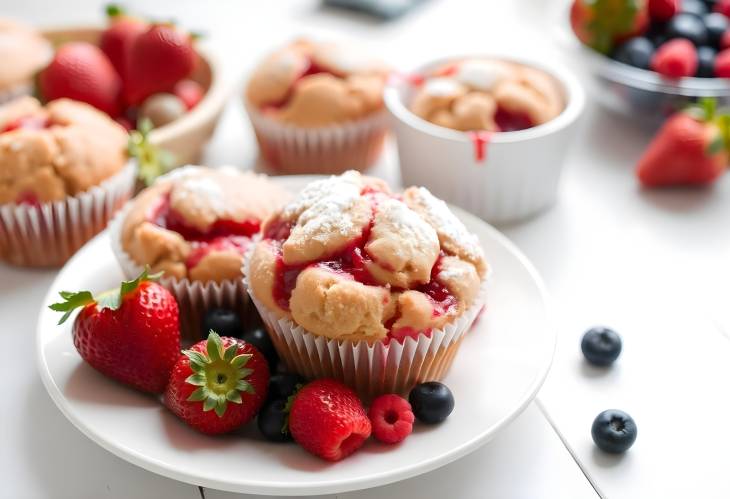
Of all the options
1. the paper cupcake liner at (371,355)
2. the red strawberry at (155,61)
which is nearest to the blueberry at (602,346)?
the paper cupcake liner at (371,355)

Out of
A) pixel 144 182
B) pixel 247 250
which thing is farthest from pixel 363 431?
pixel 144 182

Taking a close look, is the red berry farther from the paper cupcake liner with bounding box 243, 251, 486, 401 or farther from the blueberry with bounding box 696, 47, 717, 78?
the blueberry with bounding box 696, 47, 717, 78

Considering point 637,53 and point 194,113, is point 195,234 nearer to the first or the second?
point 194,113

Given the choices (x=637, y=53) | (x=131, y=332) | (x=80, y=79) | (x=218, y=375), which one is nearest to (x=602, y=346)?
(x=218, y=375)

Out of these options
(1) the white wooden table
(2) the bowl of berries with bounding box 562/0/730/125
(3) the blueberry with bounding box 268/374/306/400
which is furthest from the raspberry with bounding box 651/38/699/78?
(3) the blueberry with bounding box 268/374/306/400

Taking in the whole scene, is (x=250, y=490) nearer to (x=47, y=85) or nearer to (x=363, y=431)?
(x=363, y=431)

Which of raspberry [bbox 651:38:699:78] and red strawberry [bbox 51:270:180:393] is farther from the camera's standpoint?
raspberry [bbox 651:38:699:78]
